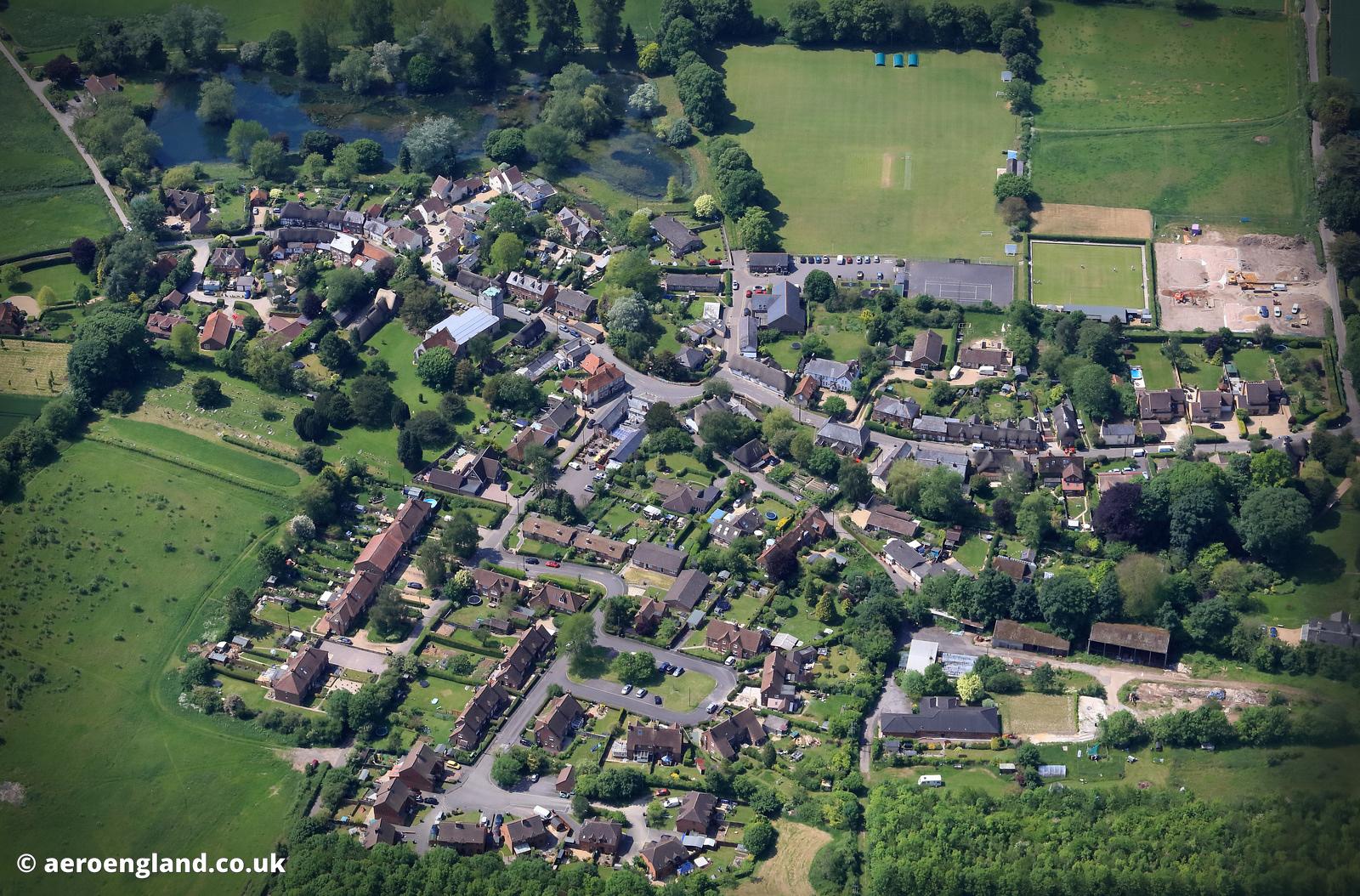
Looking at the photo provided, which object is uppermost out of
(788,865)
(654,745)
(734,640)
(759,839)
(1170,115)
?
(1170,115)

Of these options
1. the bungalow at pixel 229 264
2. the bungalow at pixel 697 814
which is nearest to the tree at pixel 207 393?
the bungalow at pixel 229 264

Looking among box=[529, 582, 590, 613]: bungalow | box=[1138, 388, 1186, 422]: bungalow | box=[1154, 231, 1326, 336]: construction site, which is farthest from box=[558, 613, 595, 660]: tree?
box=[1154, 231, 1326, 336]: construction site

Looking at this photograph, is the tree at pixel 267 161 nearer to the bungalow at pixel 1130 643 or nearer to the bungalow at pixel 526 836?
the bungalow at pixel 526 836

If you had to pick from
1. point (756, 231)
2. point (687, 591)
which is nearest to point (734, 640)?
point (687, 591)

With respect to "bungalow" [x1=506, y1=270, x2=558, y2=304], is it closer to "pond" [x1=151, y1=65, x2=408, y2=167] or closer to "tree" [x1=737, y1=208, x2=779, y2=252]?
"tree" [x1=737, y1=208, x2=779, y2=252]

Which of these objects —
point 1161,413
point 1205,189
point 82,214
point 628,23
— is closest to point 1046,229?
point 1205,189

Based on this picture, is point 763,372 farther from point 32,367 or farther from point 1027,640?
point 32,367

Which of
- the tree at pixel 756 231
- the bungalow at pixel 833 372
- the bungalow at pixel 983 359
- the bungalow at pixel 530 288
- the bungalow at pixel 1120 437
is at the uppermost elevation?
the tree at pixel 756 231
